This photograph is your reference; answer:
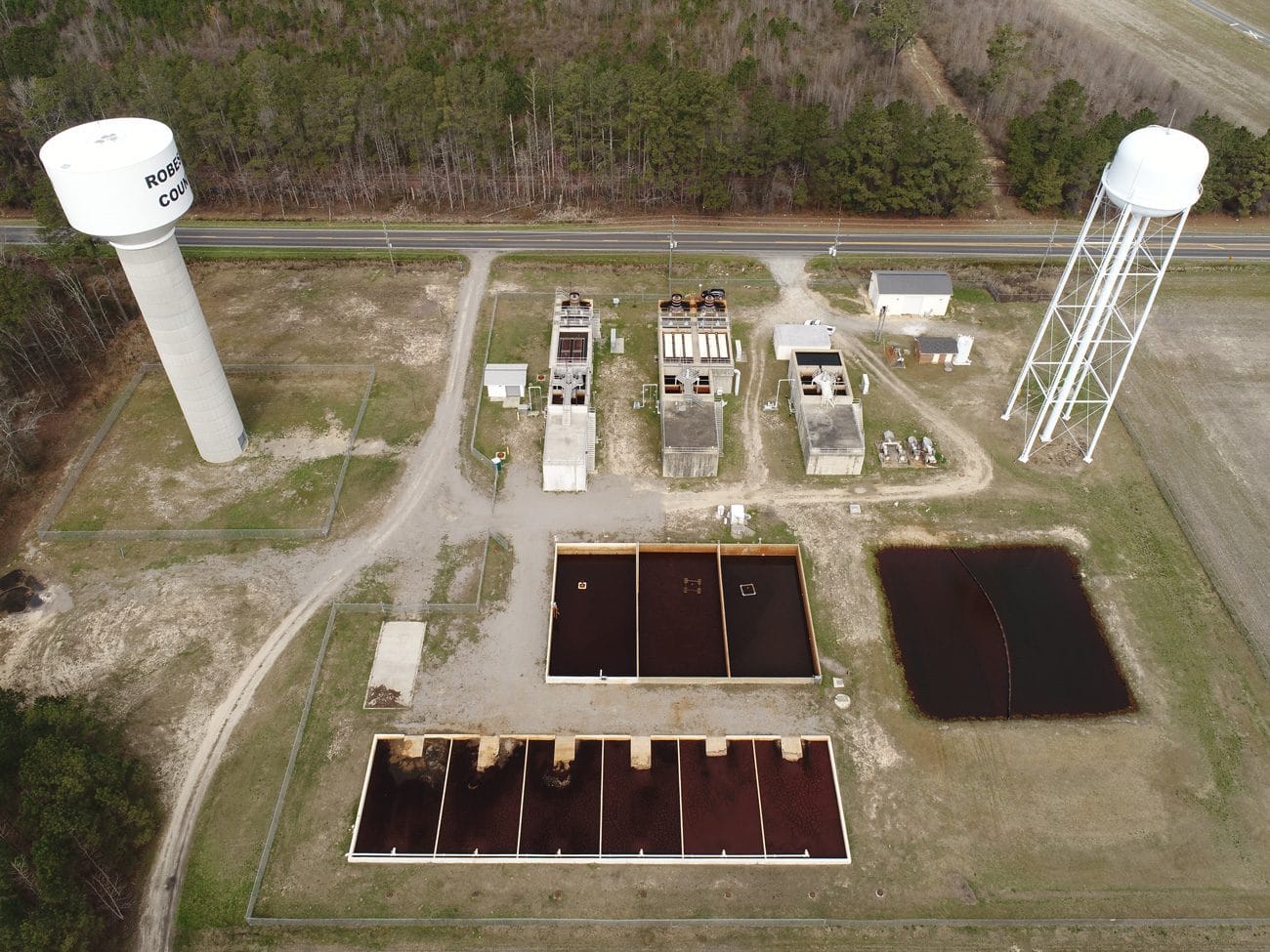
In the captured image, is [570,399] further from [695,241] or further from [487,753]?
[695,241]

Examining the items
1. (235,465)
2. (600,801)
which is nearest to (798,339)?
(600,801)

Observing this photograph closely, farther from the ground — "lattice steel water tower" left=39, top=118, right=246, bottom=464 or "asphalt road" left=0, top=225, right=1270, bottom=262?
"lattice steel water tower" left=39, top=118, right=246, bottom=464

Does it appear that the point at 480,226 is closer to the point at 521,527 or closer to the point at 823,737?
the point at 521,527

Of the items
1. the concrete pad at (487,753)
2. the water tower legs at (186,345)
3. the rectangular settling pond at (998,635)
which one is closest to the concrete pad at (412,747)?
the concrete pad at (487,753)

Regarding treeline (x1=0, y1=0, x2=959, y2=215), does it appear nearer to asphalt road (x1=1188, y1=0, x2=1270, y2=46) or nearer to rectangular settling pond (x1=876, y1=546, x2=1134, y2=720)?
rectangular settling pond (x1=876, y1=546, x2=1134, y2=720)

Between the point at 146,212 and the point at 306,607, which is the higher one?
the point at 146,212

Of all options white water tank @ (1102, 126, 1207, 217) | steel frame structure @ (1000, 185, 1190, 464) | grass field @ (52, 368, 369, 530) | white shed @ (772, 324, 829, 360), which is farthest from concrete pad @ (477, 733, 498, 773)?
white water tank @ (1102, 126, 1207, 217)
